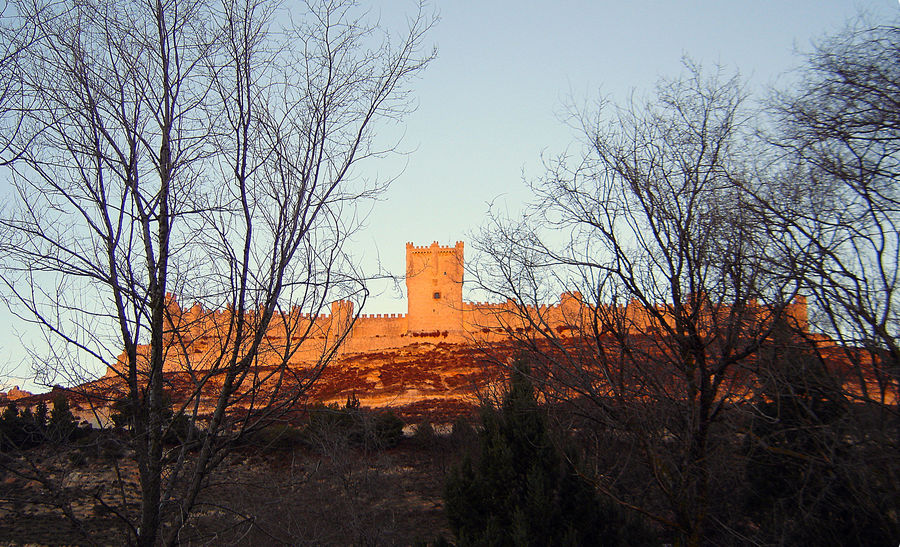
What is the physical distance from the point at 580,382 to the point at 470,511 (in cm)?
413

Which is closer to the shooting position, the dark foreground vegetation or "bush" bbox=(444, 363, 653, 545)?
the dark foreground vegetation

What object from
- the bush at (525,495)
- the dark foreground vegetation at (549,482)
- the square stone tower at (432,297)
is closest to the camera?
the dark foreground vegetation at (549,482)

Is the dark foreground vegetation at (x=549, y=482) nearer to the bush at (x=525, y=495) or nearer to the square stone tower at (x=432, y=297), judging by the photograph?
the bush at (x=525, y=495)

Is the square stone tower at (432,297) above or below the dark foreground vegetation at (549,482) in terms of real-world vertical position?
above

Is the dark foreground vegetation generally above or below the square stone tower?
below

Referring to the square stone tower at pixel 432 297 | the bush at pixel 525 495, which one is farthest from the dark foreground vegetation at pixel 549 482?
the square stone tower at pixel 432 297

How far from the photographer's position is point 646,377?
5039 millimetres

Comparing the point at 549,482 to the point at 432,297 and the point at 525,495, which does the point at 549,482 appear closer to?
the point at 525,495

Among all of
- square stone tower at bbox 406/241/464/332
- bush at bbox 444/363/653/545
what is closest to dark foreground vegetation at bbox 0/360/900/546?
bush at bbox 444/363/653/545

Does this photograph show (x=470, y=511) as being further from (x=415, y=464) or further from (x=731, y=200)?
(x=415, y=464)

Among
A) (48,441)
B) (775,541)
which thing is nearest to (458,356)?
(775,541)

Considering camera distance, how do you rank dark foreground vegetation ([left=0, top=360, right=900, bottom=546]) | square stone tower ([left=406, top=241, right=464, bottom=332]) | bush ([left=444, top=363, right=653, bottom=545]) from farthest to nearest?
1. square stone tower ([left=406, top=241, right=464, bottom=332])
2. bush ([left=444, top=363, right=653, bottom=545])
3. dark foreground vegetation ([left=0, top=360, right=900, bottom=546])

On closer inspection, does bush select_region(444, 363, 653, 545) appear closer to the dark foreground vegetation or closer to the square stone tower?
the dark foreground vegetation

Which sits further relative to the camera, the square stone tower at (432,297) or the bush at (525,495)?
the square stone tower at (432,297)
